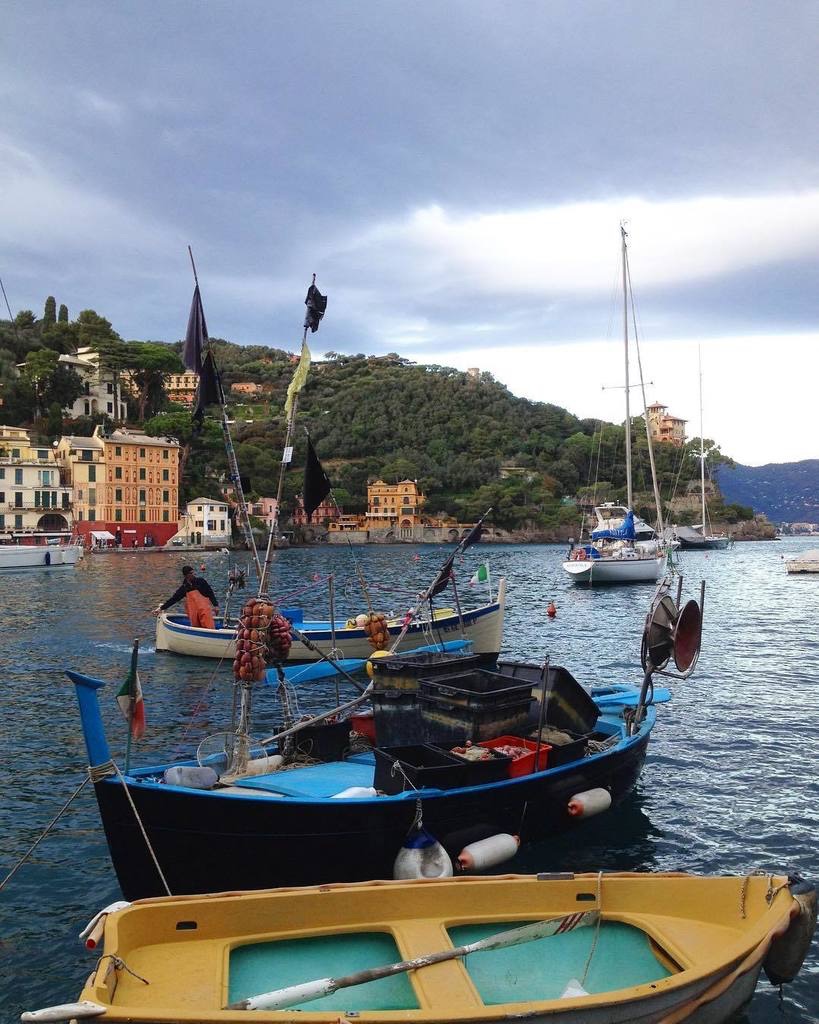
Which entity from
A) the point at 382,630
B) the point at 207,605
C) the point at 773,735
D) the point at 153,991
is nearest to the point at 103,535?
the point at 207,605

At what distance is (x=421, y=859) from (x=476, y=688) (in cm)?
368

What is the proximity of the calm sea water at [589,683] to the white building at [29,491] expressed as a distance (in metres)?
57.1

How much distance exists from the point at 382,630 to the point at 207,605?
28.8 ft

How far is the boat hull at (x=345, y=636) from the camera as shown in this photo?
82.9ft

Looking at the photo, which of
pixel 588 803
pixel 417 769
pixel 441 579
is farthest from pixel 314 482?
pixel 441 579

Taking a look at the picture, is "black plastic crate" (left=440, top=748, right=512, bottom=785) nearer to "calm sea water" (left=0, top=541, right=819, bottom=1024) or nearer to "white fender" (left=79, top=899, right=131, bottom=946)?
"calm sea water" (left=0, top=541, right=819, bottom=1024)

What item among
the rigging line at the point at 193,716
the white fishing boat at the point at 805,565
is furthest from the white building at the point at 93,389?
the rigging line at the point at 193,716

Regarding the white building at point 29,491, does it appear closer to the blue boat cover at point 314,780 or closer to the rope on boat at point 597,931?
the blue boat cover at point 314,780

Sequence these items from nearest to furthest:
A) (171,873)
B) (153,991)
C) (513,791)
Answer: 1. (153,991)
2. (171,873)
3. (513,791)

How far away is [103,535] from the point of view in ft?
319

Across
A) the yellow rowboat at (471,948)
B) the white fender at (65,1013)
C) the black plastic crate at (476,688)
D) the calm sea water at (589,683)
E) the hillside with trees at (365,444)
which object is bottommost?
the calm sea water at (589,683)

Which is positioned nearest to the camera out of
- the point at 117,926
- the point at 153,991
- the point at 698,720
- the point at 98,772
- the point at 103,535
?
the point at 153,991

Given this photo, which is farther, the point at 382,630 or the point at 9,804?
the point at 382,630

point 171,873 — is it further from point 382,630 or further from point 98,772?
point 382,630
